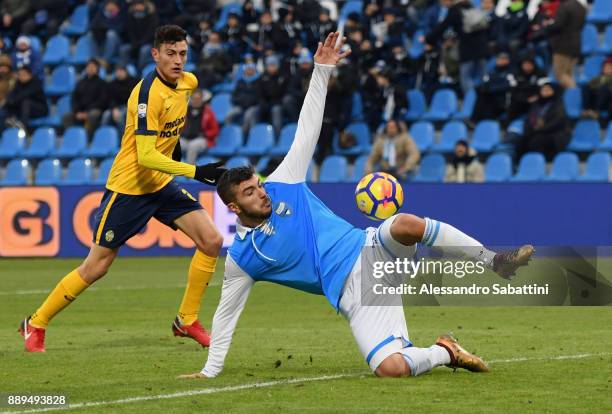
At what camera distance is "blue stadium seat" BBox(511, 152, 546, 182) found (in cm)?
2139

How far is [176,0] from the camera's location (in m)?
28.5

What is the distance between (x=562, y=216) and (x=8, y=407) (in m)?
14.0

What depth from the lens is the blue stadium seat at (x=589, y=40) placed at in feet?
77.3

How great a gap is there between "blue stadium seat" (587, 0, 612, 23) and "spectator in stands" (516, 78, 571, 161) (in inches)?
114

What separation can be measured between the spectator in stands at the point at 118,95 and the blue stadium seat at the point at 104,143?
25cm

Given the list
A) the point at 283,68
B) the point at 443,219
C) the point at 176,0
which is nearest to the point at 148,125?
the point at 443,219

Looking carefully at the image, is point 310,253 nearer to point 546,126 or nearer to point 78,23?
point 546,126

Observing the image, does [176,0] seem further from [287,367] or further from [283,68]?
[287,367]

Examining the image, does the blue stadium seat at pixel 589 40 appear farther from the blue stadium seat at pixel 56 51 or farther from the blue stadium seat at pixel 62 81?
the blue stadium seat at pixel 56 51

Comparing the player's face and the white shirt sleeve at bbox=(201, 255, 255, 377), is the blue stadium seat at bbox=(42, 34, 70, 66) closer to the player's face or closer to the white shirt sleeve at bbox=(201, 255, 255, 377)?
the player's face

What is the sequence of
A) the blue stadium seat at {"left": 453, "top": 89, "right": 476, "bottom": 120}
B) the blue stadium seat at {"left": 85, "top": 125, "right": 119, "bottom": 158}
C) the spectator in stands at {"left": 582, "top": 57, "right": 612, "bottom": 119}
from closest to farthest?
the spectator in stands at {"left": 582, "top": 57, "right": 612, "bottom": 119}
the blue stadium seat at {"left": 453, "top": 89, "right": 476, "bottom": 120}
the blue stadium seat at {"left": 85, "top": 125, "right": 119, "bottom": 158}

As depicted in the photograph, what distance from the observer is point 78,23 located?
29.7m

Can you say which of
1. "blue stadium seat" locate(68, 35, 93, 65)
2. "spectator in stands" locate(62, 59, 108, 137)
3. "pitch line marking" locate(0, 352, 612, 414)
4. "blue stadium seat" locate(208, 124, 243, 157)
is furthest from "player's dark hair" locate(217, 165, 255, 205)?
"blue stadium seat" locate(68, 35, 93, 65)

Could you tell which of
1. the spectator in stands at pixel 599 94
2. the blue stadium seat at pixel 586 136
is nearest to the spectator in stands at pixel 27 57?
the blue stadium seat at pixel 586 136
